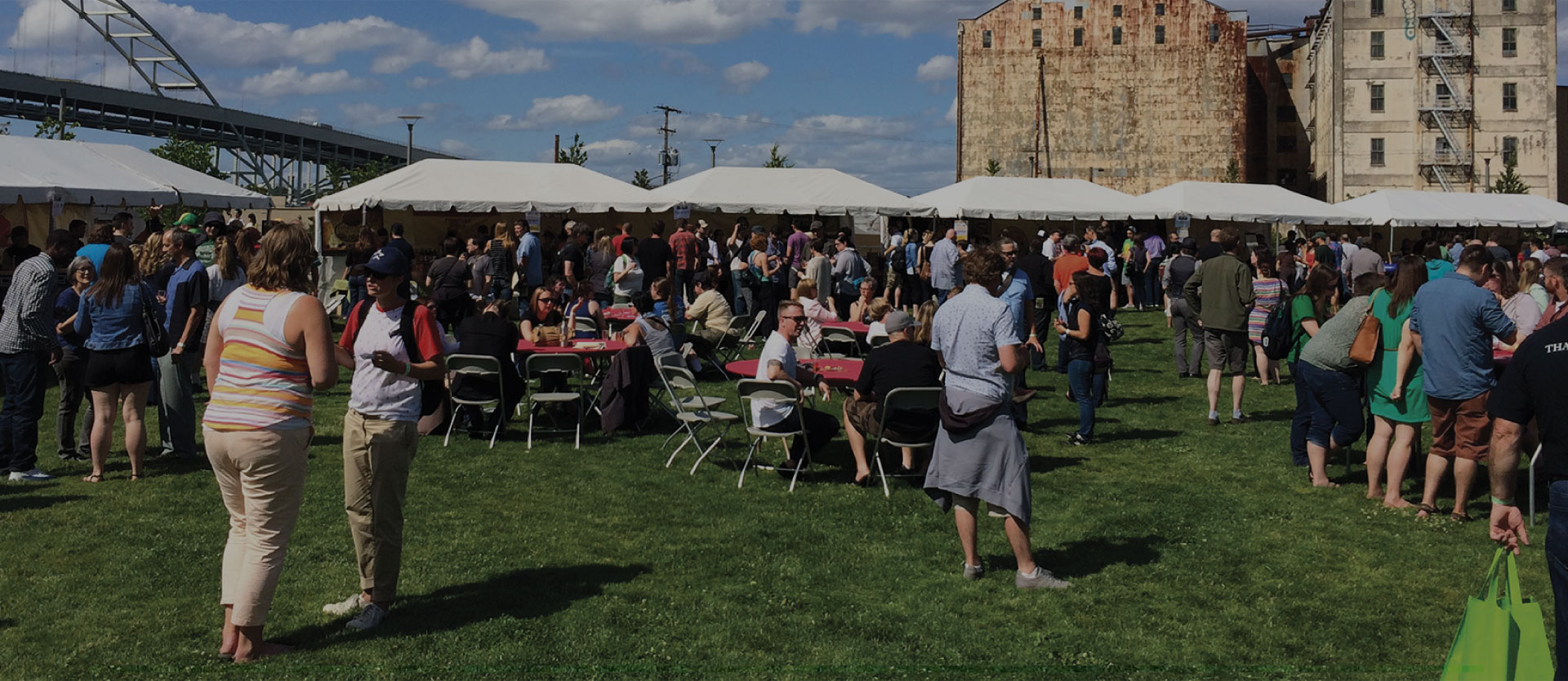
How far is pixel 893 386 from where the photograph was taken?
786cm

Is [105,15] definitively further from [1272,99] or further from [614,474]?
[614,474]

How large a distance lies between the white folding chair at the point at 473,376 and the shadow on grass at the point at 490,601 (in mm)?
3346

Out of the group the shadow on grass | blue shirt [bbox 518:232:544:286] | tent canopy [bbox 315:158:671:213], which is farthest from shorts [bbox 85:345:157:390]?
tent canopy [bbox 315:158:671:213]

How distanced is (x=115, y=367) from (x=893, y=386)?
482 centimetres

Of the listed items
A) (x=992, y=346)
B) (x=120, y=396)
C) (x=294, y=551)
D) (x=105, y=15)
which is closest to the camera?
(x=992, y=346)

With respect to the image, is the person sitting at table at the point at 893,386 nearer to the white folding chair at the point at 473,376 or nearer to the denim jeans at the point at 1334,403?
the denim jeans at the point at 1334,403

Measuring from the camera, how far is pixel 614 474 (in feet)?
28.5

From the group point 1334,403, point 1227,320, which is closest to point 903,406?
point 1334,403

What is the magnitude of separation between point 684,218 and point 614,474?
1171cm

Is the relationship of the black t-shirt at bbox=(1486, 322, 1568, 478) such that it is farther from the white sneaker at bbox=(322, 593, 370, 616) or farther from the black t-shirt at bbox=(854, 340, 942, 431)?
the white sneaker at bbox=(322, 593, 370, 616)

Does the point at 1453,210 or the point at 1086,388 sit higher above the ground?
the point at 1453,210

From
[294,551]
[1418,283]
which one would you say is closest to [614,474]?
[294,551]

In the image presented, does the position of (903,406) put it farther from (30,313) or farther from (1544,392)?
(30,313)

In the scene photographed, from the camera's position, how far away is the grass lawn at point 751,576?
5008 millimetres
